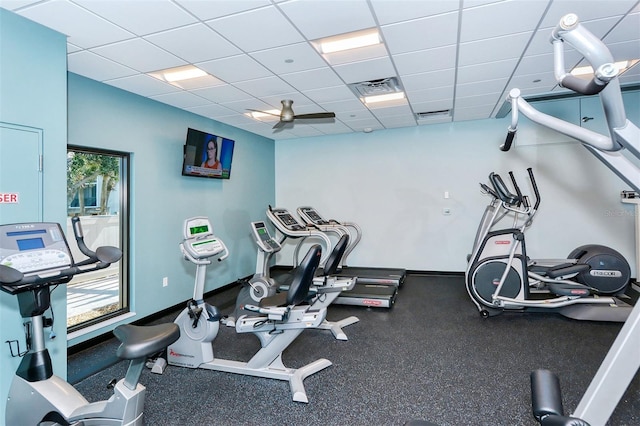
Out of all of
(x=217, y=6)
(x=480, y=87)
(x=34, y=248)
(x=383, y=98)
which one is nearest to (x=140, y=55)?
(x=217, y=6)

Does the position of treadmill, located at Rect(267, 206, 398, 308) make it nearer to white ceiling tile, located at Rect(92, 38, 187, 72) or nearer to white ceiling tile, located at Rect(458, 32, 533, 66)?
white ceiling tile, located at Rect(92, 38, 187, 72)

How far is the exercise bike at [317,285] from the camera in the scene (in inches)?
141

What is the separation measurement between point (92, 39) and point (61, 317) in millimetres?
2162

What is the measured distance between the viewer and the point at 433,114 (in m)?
5.43

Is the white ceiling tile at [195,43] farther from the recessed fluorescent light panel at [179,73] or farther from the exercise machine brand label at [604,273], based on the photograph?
the exercise machine brand label at [604,273]

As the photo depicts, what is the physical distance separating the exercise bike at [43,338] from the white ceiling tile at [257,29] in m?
1.78

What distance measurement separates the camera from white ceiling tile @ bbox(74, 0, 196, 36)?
2.25 m

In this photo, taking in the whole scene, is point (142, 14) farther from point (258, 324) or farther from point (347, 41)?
point (258, 324)

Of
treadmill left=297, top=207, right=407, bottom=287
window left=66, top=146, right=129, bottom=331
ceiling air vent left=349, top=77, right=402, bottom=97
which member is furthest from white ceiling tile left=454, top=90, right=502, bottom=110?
window left=66, top=146, right=129, bottom=331

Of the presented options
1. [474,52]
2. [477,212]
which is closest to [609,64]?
[474,52]

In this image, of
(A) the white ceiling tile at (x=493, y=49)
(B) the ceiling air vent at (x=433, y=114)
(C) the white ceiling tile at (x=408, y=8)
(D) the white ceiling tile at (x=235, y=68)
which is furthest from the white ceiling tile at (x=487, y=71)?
(D) the white ceiling tile at (x=235, y=68)

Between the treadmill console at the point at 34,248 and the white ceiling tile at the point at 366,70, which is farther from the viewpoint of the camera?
the white ceiling tile at the point at 366,70

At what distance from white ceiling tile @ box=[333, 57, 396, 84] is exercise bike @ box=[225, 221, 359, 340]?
1691mm

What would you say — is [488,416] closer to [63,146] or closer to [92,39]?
[63,146]
